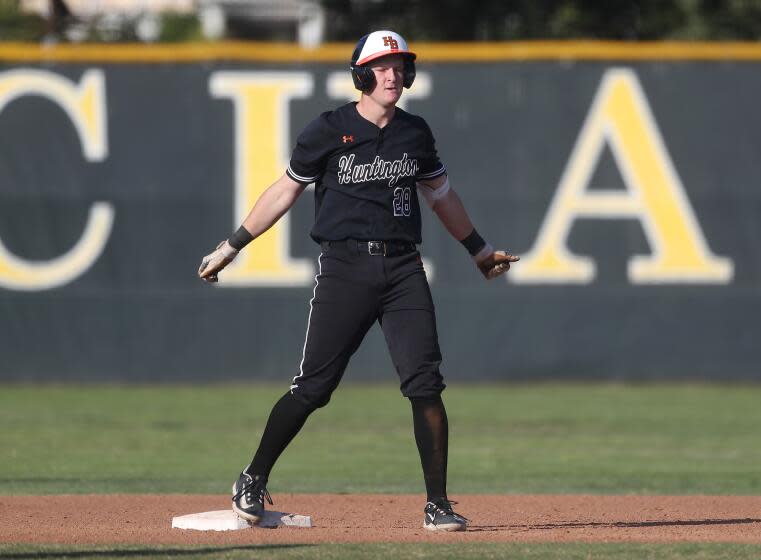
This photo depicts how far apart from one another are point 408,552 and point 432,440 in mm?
812

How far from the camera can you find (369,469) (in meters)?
9.98

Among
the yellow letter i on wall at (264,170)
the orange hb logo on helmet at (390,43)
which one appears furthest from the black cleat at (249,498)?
the yellow letter i on wall at (264,170)

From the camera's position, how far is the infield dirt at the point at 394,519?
623cm

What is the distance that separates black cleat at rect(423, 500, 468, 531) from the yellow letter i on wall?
28.7ft

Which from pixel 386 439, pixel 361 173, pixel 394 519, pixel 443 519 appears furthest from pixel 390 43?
pixel 386 439

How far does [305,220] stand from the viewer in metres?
15.1

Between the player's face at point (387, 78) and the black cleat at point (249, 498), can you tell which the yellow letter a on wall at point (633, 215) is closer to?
the player's face at point (387, 78)

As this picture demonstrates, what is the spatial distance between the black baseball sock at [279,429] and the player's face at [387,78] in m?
1.36

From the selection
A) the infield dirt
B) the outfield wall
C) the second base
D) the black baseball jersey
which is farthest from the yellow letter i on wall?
the black baseball jersey

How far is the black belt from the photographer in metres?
6.40

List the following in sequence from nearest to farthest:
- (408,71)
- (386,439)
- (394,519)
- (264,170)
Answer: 1. (408,71)
2. (394,519)
3. (386,439)
4. (264,170)

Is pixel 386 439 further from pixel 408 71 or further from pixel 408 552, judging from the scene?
pixel 408 552

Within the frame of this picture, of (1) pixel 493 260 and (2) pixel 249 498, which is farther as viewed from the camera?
(1) pixel 493 260

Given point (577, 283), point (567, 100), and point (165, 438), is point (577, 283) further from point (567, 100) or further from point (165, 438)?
point (165, 438)
